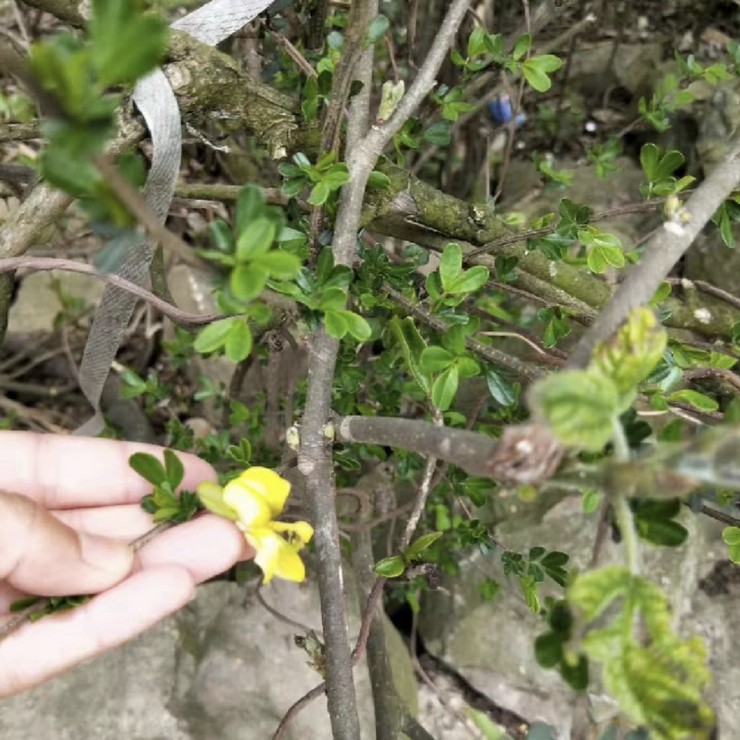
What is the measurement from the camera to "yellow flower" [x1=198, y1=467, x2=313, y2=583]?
80 centimetres

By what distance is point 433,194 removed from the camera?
3.50 feet

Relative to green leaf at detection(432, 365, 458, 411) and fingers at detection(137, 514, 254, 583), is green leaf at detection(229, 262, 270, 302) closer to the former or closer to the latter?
green leaf at detection(432, 365, 458, 411)

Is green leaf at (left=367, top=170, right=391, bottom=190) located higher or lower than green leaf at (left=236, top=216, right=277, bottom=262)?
lower

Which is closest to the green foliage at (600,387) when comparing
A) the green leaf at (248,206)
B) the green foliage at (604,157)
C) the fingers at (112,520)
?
the green leaf at (248,206)

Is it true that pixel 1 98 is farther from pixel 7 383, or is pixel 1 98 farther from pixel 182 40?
pixel 182 40

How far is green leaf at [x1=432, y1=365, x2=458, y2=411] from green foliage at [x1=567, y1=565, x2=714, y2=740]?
342 mm

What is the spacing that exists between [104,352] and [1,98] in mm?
956

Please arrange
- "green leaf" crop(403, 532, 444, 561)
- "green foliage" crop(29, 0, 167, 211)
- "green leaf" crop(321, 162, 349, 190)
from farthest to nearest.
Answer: "green leaf" crop(403, 532, 444, 561) → "green leaf" crop(321, 162, 349, 190) → "green foliage" crop(29, 0, 167, 211)

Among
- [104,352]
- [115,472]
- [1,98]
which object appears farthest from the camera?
[1,98]

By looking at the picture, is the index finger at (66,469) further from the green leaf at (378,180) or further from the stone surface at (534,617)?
the stone surface at (534,617)

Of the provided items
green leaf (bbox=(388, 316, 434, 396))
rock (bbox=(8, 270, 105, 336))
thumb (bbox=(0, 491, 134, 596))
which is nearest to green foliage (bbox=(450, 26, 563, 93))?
green leaf (bbox=(388, 316, 434, 396))

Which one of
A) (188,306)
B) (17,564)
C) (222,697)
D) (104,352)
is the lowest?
(222,697)

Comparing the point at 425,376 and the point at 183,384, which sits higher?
the point at 425,376

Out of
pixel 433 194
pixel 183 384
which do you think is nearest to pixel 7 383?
pixel 183 384
